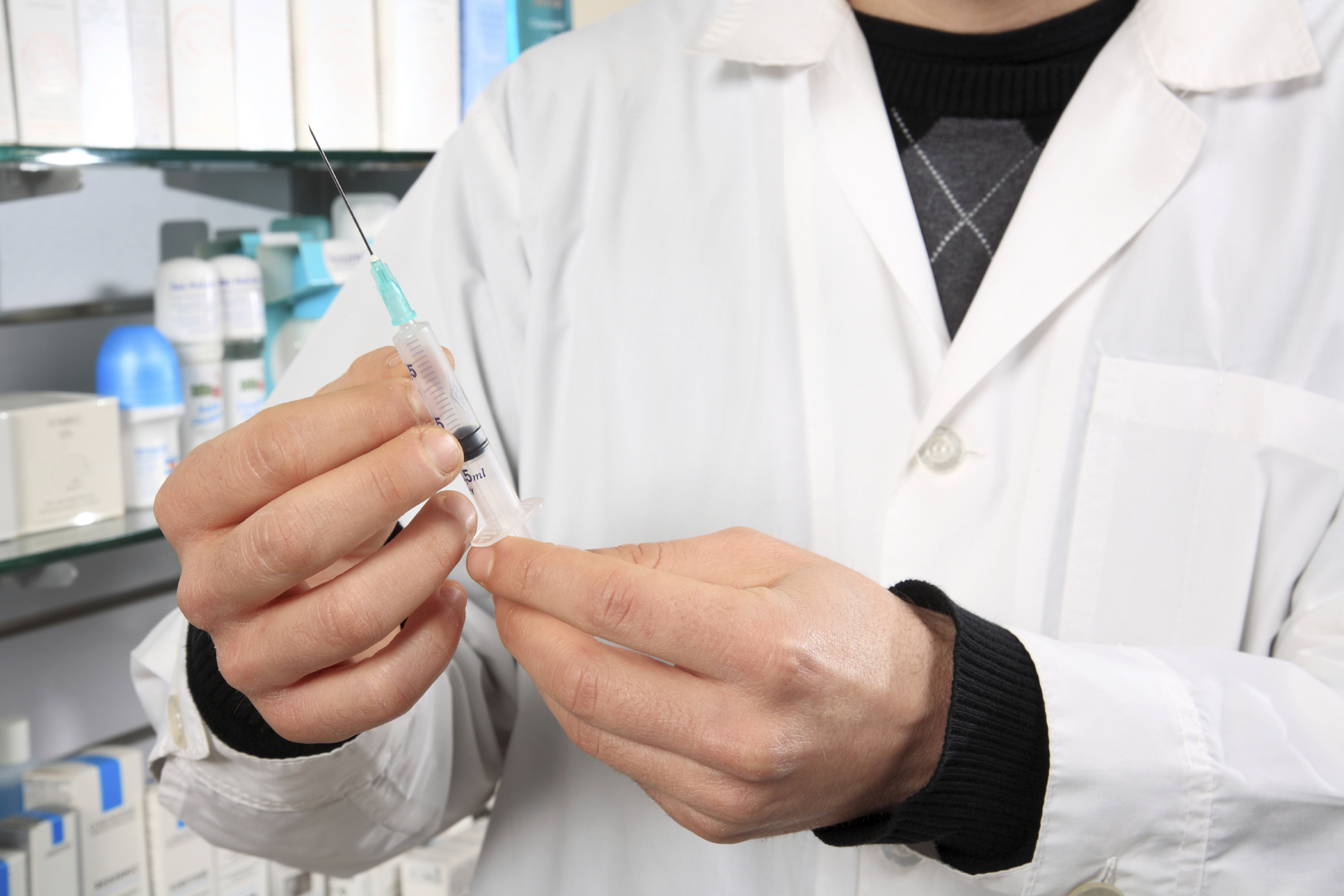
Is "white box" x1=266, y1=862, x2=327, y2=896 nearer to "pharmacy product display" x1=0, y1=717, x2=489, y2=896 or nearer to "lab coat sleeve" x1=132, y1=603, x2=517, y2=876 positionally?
"pharmacy product display" x1=0, y1=717, x2=489, y2=896

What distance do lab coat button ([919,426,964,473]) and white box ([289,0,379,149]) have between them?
0.82 m

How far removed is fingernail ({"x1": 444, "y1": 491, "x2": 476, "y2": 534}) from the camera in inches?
21.2

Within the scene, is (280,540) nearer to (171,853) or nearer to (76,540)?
(76,540)

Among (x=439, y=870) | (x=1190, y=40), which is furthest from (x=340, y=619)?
(x=439, y=870)

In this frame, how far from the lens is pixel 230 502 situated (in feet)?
1.62

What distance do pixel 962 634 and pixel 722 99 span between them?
0.47 m

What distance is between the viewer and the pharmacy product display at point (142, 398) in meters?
1.09

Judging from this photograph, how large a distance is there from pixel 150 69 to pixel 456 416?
0.74m

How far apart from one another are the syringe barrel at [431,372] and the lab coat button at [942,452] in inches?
12.3

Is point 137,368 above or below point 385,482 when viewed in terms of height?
below

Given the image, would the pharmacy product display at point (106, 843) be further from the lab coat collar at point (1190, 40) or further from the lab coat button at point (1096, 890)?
the lab coat collar at point (1190, 40)

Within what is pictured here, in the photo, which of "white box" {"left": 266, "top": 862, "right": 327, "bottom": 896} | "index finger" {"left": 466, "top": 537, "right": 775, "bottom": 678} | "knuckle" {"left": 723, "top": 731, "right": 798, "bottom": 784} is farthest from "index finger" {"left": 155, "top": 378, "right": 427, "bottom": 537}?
"white box" {"left": 266, "top": 862, "right": 327, "bottom": 896}

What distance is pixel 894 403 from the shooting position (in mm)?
708

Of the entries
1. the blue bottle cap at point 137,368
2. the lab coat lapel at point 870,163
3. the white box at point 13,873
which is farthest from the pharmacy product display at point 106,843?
the lab coat lapel at point 870,163
